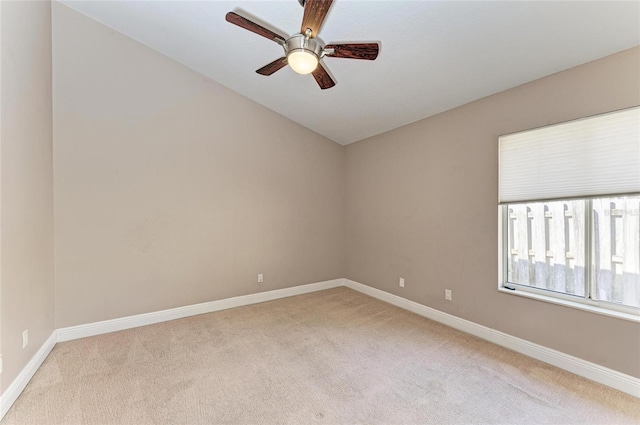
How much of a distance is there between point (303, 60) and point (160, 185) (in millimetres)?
2425

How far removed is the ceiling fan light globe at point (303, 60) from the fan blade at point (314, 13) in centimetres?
12

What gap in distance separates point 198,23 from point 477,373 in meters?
4.09

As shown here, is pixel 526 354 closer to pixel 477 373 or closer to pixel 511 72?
pixel 477 373

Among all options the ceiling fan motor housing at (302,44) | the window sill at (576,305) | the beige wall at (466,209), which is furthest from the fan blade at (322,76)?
the window sill at (576,305)

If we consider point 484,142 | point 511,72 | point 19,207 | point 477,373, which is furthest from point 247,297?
point 511,72

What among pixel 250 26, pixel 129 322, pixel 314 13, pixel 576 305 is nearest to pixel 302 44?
pixel 314 13

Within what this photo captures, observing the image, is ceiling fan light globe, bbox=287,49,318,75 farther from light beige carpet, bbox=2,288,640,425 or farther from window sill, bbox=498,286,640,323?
window sill, bbox=498,286,640,323

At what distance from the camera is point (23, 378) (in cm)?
203

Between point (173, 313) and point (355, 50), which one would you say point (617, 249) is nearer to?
point (355, 50)

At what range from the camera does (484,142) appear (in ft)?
9.26

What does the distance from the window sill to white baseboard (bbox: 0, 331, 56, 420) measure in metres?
4.00

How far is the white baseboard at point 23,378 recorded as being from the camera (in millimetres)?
1783

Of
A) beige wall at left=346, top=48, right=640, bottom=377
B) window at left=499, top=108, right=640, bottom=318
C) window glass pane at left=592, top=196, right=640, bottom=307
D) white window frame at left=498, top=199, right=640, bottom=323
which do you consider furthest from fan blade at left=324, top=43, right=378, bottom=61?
window glass pane at left=592, top=196, right=640, bottom=307

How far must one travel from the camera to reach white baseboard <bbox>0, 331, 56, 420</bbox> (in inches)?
70.2
